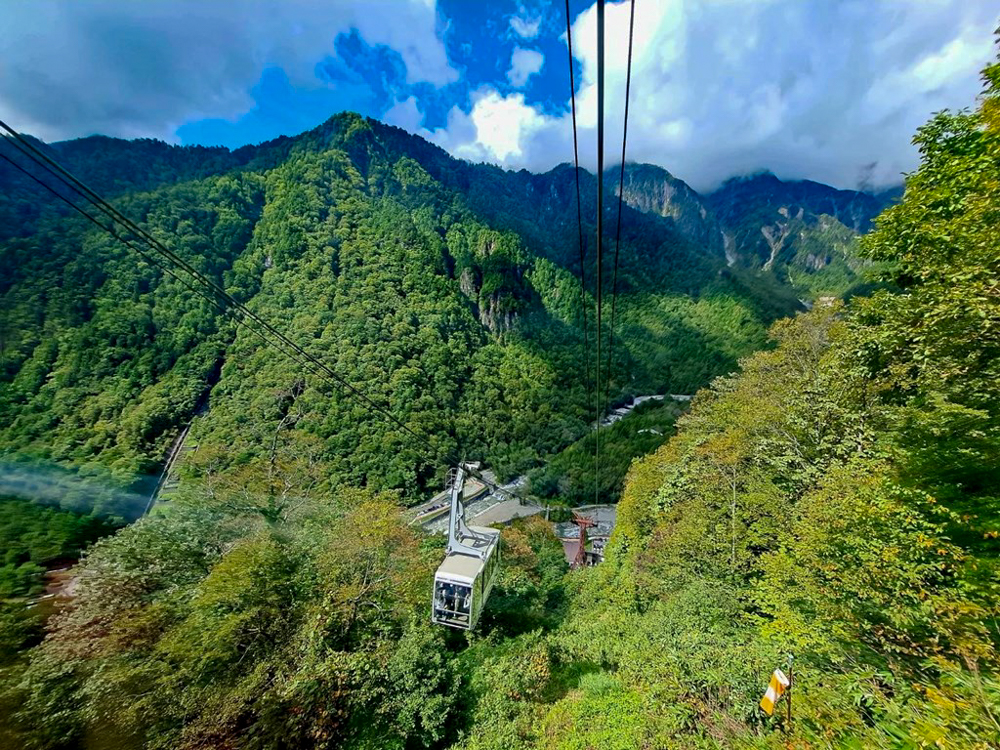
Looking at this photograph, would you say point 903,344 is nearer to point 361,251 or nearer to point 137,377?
point 137,377

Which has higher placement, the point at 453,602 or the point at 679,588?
the point at 453,602

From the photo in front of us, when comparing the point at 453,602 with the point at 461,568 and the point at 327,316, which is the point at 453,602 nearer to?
the point at 461,568

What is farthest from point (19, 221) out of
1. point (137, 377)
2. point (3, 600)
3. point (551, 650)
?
point (551, 650)

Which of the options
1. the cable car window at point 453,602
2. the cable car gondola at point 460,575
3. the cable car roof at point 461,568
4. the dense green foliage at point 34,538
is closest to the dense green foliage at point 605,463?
the cable car gondola at point 460,575

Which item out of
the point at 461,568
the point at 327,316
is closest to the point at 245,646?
the point at 461,568

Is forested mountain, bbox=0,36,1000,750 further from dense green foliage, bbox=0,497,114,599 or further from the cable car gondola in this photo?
the cable car gondola

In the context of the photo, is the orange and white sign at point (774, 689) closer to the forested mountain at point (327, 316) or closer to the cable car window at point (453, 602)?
the cable car window at point (453, 602)
